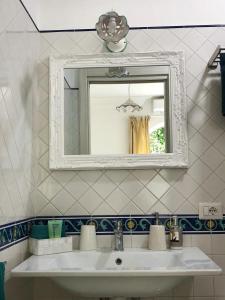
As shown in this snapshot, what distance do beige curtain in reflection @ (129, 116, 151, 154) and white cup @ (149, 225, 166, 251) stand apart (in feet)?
1.37

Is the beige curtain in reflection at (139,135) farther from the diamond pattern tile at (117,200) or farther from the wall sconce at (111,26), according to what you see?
the wall sconce at (111,26)

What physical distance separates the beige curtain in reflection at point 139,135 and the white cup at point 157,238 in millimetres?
417

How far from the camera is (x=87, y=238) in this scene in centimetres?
192

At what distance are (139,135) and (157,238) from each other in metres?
0.56

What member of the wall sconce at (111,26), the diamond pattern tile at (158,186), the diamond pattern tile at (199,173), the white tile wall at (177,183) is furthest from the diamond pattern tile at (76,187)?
the wall sconce at (111,26)

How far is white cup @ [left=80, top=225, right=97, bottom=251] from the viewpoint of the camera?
75.4 inches

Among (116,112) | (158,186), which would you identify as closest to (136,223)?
(158,186)

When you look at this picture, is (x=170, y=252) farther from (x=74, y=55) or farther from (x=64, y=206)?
(x=74, y=55)

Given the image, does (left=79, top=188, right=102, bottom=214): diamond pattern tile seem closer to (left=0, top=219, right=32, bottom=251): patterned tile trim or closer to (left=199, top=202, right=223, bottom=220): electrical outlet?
(left=0, top=219, right=32, bottom=251): patterned tile trim

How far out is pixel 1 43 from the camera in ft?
5.08

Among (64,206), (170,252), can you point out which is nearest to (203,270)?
(170,252)

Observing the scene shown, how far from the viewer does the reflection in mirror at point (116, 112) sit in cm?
201

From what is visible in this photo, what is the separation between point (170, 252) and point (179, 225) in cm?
18

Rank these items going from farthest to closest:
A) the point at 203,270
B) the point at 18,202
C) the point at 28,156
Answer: the point at 28,156, the point at 18,202, the point at 203,270
